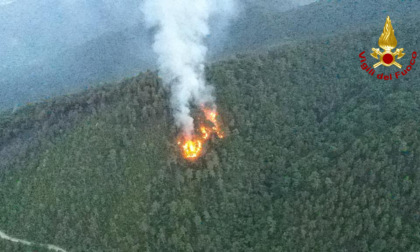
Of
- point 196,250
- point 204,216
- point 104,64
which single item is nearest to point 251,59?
point 204,216

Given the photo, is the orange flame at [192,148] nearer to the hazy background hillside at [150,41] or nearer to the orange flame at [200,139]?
the orange flame at [200,139]

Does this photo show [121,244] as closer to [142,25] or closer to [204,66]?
[204,66]

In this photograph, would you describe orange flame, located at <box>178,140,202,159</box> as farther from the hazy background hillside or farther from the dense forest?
the hazy background hillside

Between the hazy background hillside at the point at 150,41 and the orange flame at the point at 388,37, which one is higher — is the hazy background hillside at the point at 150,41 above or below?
above

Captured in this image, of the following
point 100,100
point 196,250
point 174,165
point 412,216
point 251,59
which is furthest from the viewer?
point 251,59

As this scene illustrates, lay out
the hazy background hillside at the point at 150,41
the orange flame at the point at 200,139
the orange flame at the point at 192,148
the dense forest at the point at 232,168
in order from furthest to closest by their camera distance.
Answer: the hazy background hillside at the point at 150,41
the orange flame at the point at 200,139
the orange flame at the point at 192,148
the dense forest at the point at 232,168

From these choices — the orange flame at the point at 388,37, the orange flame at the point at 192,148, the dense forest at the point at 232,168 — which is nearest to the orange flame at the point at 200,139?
the orange flame at the point at 192,148

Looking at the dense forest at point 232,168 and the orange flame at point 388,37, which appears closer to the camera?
the orange flame at point 388,37
